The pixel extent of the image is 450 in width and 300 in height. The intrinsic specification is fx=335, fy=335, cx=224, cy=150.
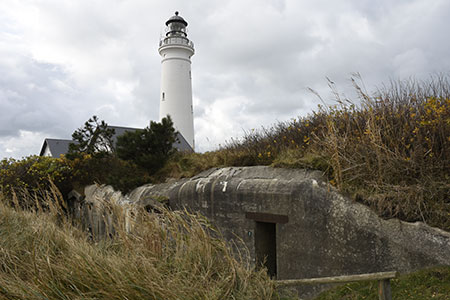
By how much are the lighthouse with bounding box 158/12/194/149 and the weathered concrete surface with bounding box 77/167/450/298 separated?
48.2 ft

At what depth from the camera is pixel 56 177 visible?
440 inches

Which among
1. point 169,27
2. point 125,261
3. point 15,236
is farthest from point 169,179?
point 169,27

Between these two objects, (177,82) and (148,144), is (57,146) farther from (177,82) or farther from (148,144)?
(148,144)

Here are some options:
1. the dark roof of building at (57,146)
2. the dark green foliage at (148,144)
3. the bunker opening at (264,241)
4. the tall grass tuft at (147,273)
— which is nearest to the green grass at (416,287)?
the tall grass tuft at (147,273)

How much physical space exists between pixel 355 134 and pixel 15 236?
5.04 metres

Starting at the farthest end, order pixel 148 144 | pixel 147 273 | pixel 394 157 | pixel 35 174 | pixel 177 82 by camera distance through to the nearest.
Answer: pixel 177 82 < pixel 35 174 < pixel 148 144 < pixel 394 157 < pixel 147 273

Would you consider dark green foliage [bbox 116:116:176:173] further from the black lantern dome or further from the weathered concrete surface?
the black lantern dome

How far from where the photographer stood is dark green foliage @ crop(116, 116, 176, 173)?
30.0 ft

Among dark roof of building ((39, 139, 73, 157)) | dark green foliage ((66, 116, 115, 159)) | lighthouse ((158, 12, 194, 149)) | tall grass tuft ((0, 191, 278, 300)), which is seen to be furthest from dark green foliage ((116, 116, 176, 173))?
dark roof of building ((39, 139, 73, 157))

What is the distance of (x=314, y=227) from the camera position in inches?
169

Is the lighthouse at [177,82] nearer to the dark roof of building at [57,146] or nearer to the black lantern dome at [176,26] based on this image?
the black lantern dome at [176,26]

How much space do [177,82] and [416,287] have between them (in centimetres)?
1849

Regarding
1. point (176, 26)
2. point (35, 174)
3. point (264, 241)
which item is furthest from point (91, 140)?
point (176, 26)

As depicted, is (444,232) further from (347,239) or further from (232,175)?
(232,175)
